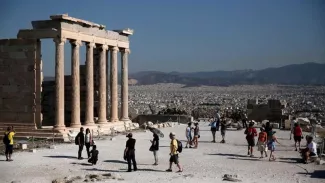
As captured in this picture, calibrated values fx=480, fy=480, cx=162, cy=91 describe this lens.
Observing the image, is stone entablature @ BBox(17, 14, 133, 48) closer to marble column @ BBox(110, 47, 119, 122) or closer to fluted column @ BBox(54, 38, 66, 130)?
fluted column @ BBox(54, 38, 66, 130)

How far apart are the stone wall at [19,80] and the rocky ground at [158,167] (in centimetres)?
473

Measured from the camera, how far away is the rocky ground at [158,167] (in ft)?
54.5

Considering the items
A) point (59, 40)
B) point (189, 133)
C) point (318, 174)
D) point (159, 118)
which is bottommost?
point (318, 174)

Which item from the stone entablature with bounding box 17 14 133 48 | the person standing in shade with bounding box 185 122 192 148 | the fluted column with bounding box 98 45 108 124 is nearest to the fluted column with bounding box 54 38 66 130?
the stone entablature with bounding box 17 14 133 48

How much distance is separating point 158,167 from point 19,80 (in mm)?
13414

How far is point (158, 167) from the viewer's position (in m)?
18.8

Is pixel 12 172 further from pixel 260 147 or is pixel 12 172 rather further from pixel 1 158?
pixel 260 147

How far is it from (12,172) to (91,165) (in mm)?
3098

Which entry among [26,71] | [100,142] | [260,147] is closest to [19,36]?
[26,71]

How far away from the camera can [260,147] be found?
2123 cm

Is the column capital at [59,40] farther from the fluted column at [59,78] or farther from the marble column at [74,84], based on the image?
the marble column at [74,84]

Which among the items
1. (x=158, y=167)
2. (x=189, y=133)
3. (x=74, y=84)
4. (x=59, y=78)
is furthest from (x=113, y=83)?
(x=158, y=167)

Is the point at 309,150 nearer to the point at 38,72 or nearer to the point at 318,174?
the point at 318,174

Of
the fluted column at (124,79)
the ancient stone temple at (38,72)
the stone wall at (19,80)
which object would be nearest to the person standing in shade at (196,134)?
the ancient stone temple at (38,72)
